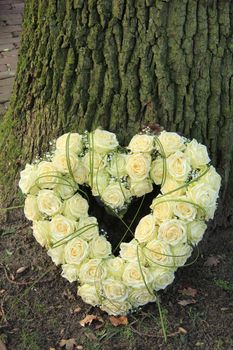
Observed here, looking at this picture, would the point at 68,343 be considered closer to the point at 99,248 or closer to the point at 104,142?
the point at 99,248

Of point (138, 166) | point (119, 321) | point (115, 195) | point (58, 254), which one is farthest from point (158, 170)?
point (119, 321)

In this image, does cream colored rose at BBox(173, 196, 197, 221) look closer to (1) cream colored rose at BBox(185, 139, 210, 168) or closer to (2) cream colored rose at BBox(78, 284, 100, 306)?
(1) cream colored rose at BBox(185, 139, 210, 168)

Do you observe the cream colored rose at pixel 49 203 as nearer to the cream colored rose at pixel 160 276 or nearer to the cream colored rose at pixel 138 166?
the cream colored rose at pixel 138 166

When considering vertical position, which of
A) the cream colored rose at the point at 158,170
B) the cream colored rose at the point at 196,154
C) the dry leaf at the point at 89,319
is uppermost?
the cream colored rose at the point at 196,154

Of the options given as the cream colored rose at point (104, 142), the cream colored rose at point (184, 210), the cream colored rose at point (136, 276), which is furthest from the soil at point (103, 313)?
the cream colored rose at point (104, 142)

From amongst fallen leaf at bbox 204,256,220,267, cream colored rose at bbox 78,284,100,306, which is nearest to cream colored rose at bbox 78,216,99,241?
cream colored rose at bbox 78,284,100,306

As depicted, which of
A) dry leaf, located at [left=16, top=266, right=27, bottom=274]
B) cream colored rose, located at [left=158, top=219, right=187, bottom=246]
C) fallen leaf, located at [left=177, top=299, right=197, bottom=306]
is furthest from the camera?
dry leaf, located at [left=16, top=266, right=27, bottom=274]

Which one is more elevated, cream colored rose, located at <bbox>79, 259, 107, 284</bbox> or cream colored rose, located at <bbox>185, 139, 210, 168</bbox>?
cream colored rose, located at <bbox>185, 139, 210, 168</bbox>
